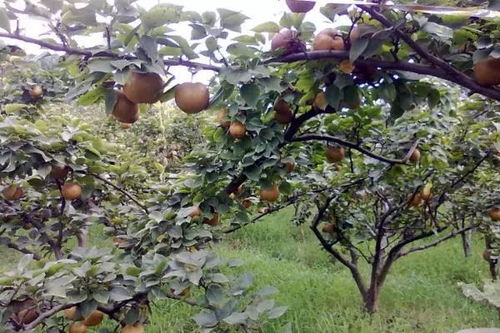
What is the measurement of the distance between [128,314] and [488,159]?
157 cm

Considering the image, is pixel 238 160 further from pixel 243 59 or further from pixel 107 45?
pixel 107 45

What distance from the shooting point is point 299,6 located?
835 millimetres

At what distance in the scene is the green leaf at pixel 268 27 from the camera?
0.93 meters

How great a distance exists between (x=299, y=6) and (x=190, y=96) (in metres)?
0.26

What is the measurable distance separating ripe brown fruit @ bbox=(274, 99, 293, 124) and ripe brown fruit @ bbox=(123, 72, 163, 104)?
474mm

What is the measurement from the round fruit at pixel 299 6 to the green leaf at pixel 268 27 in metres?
0.09

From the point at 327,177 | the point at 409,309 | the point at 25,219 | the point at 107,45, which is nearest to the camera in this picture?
the point at 107,45

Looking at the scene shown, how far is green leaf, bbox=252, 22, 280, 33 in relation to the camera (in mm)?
927

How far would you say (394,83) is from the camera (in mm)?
1002

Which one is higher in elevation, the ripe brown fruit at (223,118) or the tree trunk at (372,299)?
the ripe brown fruit at (223,118)

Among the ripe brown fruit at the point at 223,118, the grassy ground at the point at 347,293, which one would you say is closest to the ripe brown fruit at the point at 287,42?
the ripe brown fruit at the point at 223,118

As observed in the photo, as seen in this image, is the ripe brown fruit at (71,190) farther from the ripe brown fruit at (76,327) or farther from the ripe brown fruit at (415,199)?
the ripe brown fruit at (415,199)

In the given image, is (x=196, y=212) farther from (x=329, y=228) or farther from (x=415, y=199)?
(x=329, y=228)

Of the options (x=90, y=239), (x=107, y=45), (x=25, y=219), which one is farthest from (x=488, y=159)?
(x=90, y=239)
